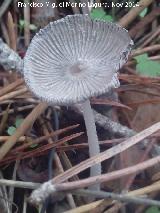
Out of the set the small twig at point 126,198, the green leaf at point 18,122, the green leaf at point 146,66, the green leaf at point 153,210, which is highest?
the green leaf at point 146,66

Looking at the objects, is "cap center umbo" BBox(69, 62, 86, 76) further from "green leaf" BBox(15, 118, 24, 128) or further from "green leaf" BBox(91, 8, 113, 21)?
"green leaf" BBox(91, 8, 113, 21)

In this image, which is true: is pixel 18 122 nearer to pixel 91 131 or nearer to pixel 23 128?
pixel 23 128

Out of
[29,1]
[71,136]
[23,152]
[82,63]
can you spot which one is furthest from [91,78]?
[29,1]

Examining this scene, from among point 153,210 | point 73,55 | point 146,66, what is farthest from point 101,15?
point 153,210

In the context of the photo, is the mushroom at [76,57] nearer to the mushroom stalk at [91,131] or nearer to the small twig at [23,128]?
the mushroom stalk at [91,131]

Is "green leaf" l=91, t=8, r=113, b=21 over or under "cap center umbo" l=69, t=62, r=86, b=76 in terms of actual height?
over

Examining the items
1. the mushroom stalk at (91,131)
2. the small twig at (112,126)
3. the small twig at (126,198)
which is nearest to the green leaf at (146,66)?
the small twig at (112,126)

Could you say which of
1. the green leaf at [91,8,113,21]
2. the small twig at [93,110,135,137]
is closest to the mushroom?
the small twig at [93,110,135,137]
